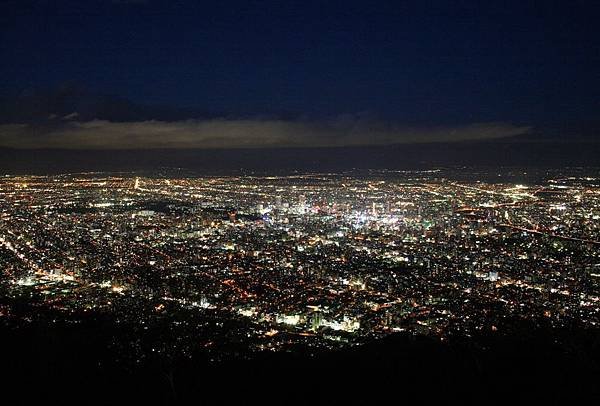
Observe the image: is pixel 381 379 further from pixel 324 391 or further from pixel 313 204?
pixel 313 204

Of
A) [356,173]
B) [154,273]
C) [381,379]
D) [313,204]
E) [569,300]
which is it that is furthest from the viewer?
[356,173]

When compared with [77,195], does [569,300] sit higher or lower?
lower

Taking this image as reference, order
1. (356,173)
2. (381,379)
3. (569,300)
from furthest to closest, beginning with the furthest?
(356,173) < (569,300) < (381,379)

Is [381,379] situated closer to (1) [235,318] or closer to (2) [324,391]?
(2) [324,391]

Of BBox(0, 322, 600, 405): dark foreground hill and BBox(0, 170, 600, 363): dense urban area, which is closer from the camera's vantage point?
BBox(0, 322, 600, 405): dark foreground hill

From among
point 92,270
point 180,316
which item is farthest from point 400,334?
point 92,270

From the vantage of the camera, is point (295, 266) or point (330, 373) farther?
point (295, 266)

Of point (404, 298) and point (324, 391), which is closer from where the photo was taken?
point (324, 391)

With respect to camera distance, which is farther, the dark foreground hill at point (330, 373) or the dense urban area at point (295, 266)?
the dense urban area at point (295, 266)
